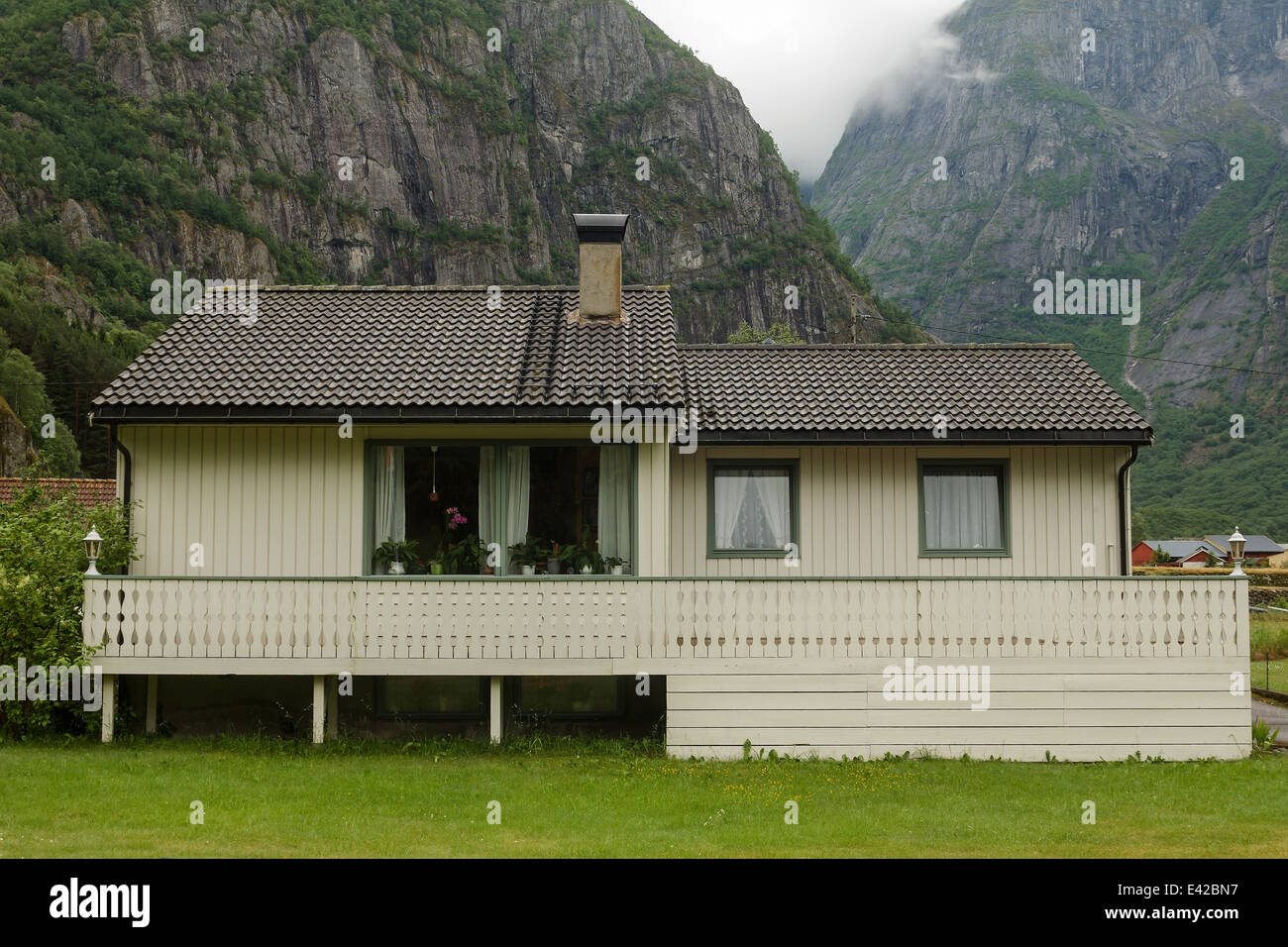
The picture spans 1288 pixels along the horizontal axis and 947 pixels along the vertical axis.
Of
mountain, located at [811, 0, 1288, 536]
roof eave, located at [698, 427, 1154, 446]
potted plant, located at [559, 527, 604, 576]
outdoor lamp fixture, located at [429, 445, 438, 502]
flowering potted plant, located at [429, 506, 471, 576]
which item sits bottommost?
potted plant, located at [559, 527, 604, 576]

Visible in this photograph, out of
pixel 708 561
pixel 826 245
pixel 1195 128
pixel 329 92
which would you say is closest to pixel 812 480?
pixel 708 561

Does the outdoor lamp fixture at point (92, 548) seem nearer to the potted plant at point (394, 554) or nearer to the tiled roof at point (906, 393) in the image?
the potted plant at point (394, 554)

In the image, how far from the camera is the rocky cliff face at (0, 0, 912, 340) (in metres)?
120

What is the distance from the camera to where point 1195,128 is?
190 metres

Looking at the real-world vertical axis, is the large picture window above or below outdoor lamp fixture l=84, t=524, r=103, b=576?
above

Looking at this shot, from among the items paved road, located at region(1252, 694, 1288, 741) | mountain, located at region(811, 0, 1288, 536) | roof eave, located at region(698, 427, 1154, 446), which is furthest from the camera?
mountain, located at region(811, 0, 1288, 536)

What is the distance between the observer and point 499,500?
14055 millimetres

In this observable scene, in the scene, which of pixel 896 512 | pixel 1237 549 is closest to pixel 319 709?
pixel 896 512

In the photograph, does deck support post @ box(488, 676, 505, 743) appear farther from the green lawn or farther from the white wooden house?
the white wooden house

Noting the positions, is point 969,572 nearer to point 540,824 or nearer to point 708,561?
point 708,561

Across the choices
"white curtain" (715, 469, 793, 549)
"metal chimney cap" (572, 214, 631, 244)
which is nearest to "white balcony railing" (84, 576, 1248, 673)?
"white curtain" (715, 469, 793, 549)

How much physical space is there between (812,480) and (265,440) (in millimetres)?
7041

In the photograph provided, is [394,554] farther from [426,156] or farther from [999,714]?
[426,156]

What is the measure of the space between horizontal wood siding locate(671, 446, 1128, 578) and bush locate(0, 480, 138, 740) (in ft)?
23.0
